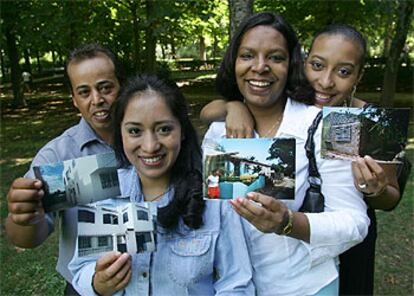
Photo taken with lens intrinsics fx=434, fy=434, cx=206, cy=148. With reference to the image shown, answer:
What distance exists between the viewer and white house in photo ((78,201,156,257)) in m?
1.69

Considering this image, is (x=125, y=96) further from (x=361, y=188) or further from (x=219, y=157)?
(x=361, y=188)

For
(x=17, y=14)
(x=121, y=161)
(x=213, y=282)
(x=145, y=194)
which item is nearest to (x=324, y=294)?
(x=213, y=282)

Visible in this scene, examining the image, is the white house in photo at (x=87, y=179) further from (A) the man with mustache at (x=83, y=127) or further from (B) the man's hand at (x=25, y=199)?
(A) the man with mustache at (x=83, y=127)

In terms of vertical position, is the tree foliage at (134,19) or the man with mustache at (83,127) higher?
the tree foliage at (134,19)

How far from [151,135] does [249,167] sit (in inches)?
16.9

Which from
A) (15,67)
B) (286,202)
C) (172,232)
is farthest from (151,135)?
(15,67)

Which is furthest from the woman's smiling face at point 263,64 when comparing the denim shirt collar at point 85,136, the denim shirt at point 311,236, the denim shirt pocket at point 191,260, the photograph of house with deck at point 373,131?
the denim shirt collar at point 85,136

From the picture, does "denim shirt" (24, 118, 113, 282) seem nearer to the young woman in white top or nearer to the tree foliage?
the young woman in white top

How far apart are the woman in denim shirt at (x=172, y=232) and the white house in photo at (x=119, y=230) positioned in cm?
9

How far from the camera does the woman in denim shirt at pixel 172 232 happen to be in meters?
1.80

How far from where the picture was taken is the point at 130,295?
1848mm

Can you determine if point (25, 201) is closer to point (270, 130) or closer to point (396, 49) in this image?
point (270, 130)

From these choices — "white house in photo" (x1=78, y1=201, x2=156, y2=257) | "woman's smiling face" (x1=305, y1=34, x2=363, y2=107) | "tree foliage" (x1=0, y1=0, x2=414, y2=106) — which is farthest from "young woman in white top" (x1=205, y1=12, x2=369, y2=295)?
"tree foliage" (x1=0, y1=0, x2=414, y2=106)

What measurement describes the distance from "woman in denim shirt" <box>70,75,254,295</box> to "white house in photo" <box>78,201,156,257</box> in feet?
0.30
